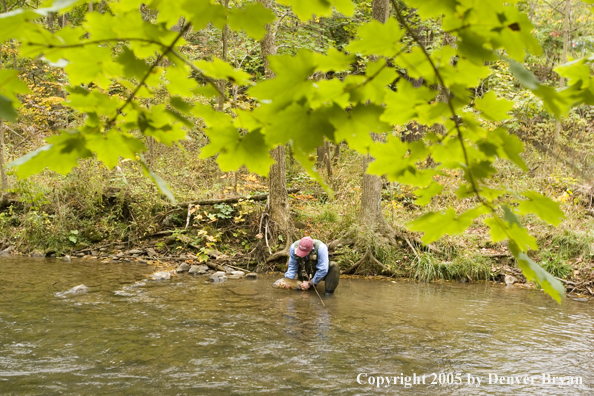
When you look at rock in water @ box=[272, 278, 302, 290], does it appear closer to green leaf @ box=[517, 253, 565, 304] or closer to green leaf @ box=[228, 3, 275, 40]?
green leaf @ box=[517, 253, 565, 304]

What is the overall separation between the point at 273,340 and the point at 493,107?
14.1 feet

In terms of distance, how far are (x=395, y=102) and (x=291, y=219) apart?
8.94 meters

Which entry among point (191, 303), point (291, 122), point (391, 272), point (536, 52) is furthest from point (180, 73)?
point (391, 272)

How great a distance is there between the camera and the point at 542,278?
2.86ft

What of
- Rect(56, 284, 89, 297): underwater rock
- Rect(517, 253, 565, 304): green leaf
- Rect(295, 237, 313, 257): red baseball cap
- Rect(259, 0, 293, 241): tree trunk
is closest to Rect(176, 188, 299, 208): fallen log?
Rect(259, 0, 293, 241): tree trunk

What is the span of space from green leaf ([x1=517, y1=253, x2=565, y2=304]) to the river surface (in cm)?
305

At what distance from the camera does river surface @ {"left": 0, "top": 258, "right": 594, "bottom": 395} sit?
3738 millimetres

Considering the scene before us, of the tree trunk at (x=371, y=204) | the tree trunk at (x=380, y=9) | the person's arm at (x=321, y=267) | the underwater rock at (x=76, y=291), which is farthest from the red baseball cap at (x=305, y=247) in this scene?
the tree trunk at (x=380, y=9)

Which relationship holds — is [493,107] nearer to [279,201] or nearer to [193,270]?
[193,270]

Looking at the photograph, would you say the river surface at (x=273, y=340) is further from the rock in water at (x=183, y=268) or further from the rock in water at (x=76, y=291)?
the rock in water at (x=183, y=268)

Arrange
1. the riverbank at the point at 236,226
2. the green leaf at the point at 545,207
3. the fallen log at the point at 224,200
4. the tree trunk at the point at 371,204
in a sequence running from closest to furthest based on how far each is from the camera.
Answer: the green leaf at the point at 545,207, the riverbank at the point at 236,226, the tree trunk at the point at 371,204, the fallen log at the point at 224,200

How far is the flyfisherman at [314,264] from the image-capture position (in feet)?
23.3

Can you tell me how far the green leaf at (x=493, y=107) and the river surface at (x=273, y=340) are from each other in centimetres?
315

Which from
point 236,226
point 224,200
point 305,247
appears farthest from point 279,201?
point 305,247
